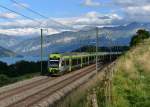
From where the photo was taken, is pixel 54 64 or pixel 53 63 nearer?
pixel 54 64

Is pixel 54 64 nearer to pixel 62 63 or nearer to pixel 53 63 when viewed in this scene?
pixel 53 63

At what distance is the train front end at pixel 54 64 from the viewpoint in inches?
2653

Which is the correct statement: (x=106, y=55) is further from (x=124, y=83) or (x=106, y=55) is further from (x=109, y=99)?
(x=109, y=99)

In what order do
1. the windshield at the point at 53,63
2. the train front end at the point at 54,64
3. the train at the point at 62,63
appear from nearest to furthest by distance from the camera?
the train front end at the point at 54,64
the train at the point at 62,63
the windshield at the point at 53,63

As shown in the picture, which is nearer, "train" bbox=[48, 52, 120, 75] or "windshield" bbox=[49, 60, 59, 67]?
"train" bbox=[48, 52, 120, 75]

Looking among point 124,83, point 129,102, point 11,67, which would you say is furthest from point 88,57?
point 129,102

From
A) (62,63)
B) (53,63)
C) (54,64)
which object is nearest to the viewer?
(54,64)

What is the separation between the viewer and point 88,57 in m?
96.7

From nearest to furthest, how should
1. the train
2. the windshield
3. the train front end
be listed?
the train front end
the train
the windshield

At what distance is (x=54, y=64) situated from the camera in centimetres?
6844

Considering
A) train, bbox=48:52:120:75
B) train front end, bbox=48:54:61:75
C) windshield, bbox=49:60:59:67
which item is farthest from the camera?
windshield, bbox=49:60:59:67

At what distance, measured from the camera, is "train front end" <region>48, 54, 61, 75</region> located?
67.4 metres

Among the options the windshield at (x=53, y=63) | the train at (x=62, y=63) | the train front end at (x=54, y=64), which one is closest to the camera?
the train front end at (x=54, y=64)

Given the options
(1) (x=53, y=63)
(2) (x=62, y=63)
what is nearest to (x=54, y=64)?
(1) (x=53, y=63)
